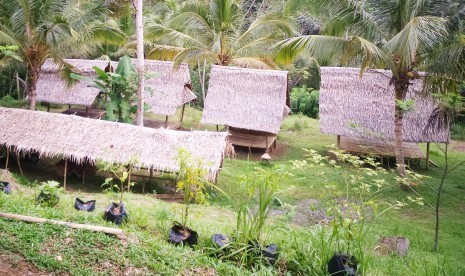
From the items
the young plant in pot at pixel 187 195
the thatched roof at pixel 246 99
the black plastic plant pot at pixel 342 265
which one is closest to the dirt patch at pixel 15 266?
the young plant in pot at pixel 187 195

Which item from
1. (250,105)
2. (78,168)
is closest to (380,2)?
(250,105)

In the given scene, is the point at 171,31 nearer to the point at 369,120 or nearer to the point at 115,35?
the point at 115,35

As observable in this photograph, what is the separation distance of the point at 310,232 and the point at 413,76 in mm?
7059

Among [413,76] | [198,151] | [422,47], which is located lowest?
[198,151]

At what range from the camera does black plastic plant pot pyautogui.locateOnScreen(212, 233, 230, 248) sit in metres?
4.05

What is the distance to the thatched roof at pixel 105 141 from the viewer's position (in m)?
8.69

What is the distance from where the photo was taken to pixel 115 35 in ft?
38.7

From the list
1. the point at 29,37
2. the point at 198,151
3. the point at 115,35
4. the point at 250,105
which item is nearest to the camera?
the point at 198,151

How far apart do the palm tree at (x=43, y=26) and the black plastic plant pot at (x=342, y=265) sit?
8575 mm

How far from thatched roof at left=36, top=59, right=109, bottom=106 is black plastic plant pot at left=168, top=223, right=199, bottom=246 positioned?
11.2m

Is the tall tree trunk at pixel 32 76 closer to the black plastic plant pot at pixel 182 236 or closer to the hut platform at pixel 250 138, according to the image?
the hut platform at pixel 250 138

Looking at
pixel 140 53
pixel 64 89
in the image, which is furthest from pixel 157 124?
pixel 140 53

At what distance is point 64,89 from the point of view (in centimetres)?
1495

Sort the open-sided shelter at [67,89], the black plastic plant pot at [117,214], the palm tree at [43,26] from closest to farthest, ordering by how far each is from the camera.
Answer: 1. the black plastic plant pot at [117,214]
2. the palm tree at [43,26]
3. the open-sided shelter at [67,89]
